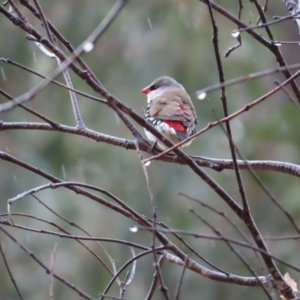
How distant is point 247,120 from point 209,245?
195 cm

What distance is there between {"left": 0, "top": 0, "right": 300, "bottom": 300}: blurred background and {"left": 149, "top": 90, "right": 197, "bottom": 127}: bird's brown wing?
13.3 ft

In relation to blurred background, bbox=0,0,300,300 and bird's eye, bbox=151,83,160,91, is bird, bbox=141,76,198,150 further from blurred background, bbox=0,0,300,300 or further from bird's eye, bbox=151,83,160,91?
blurred background, bbox=0,0,300,300

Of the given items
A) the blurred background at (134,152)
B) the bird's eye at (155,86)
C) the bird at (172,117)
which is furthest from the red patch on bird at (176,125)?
the blurred background at (134,152)

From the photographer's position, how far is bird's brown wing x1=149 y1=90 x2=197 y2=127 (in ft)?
14.4

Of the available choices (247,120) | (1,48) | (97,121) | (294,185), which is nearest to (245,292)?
(294,185)

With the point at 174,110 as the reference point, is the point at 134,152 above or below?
above

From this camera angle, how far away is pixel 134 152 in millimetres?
9180

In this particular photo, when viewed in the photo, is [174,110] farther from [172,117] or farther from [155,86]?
[155,86]

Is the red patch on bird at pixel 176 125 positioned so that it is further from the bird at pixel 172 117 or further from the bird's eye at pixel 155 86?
the bird's eye at pixel 155 86

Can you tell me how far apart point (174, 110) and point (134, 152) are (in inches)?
186

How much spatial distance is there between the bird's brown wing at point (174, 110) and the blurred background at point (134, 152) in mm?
4065

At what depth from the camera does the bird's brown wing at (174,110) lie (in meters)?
4.40

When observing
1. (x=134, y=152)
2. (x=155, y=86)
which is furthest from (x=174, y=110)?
(x=134, y=152)

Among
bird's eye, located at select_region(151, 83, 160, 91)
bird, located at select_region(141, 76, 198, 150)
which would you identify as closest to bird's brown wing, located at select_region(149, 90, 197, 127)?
bird, located at select_region(141, 76, 198, 150)
